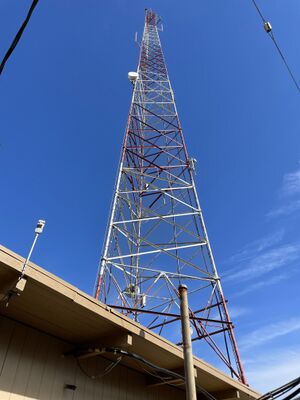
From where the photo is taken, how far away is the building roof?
3098mm

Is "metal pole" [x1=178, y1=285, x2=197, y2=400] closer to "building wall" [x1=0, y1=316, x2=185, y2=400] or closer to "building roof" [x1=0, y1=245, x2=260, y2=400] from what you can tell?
"building roof" [x1=0, y1=245, x2=260, y2=400]

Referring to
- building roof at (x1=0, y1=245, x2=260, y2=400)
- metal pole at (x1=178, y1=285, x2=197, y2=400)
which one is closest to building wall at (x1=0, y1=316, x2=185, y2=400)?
building roof at (x1=0, y1=245, x2=260, y2=400)

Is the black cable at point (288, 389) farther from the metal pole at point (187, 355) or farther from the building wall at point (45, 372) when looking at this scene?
the building wall at point (45, 372)

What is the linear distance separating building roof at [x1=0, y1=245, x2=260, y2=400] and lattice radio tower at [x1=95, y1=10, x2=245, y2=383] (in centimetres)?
154

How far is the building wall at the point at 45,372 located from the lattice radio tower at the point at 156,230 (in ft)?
4.46

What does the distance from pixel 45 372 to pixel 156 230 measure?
574 centimetres

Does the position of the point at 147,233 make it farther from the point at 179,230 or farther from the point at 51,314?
the point at 51,314

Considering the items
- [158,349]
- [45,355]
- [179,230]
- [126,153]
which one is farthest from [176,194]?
[45,355]

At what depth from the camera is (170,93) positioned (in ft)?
42.8

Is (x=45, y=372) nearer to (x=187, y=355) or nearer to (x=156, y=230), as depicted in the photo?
(x=187, y=355)

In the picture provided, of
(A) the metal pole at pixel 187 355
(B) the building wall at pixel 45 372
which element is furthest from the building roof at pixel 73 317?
(A) the metal pole at pixel 187 355

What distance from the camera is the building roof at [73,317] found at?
3.10m

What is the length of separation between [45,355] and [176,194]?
22.1 ft

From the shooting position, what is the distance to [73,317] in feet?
12.0
